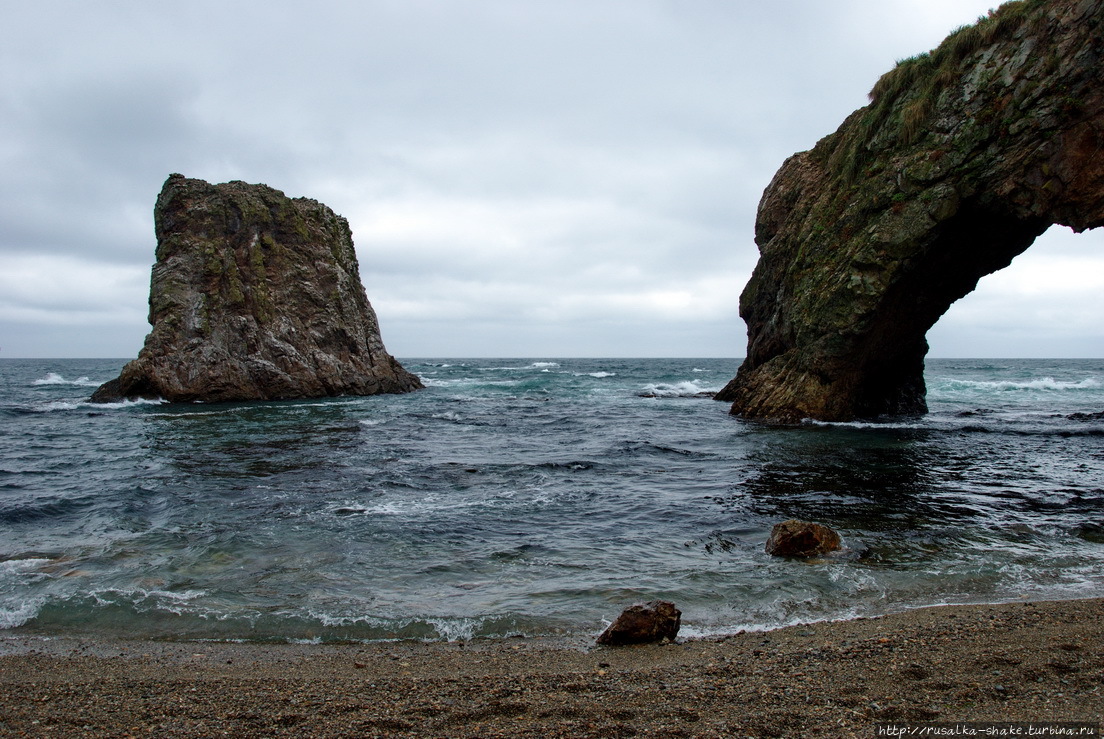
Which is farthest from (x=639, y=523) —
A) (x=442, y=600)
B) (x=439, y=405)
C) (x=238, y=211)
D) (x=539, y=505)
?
(x=238, y=211)

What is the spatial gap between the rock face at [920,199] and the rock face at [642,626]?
15279mm

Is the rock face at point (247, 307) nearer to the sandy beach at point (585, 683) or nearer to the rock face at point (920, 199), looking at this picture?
the rock face at point (920, 199)

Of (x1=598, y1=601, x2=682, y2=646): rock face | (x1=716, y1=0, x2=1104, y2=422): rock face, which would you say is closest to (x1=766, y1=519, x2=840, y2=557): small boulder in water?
(x1=598, y1=601, x2=682, y2=646): rock face

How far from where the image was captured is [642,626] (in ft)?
19.3

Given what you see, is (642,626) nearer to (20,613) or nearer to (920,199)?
(20,613)

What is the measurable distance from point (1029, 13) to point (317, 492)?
20.6 m

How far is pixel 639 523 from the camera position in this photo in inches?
407

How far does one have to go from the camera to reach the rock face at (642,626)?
231 inches

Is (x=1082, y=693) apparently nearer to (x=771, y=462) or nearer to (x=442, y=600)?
(x=442, y=600)

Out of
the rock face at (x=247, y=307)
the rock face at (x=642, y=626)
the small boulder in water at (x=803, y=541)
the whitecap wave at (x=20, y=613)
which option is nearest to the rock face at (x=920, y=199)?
the small boulder in water at (x=803, y=541)

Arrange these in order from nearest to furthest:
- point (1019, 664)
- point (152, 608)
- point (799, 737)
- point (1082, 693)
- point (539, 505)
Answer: point (799, 737)
point (1082, 693)
point (1019, 664)
point (152, 608)
point (539, 505)

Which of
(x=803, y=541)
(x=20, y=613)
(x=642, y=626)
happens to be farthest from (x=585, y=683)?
(x=20, y=613)

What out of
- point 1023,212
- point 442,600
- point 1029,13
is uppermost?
point 1029,13

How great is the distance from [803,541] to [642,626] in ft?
11.9
